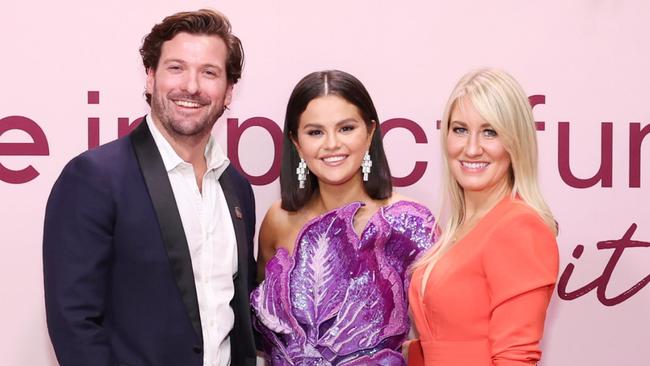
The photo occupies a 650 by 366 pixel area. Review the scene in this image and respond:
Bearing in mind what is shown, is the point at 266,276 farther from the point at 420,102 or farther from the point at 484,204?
the point at 420,102

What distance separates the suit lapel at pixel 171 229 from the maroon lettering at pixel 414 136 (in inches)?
47.9

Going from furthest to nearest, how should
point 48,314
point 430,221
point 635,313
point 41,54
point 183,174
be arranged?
point 635,313 → point 41,54 → point 430,221 → point 183,174 → point 48,314

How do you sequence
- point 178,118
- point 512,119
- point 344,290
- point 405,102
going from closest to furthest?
point 512,119
point 178,118
point 344,290
point 405,102

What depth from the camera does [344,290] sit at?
2.54 meters

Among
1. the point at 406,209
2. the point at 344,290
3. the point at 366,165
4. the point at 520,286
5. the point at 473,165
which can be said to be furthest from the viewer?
the point at 366,165

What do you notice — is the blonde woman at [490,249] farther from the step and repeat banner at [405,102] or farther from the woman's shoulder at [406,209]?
the step and repeat banner at [405,102]

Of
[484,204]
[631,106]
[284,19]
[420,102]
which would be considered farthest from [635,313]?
[284,19]

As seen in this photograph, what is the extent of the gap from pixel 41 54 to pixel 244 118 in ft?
2.77

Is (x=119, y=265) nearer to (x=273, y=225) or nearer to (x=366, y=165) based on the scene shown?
(x=273, y=225)

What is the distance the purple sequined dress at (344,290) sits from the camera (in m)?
2.51

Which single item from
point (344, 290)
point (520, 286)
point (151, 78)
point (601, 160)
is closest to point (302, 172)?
point (344, 290)

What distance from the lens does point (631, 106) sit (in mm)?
3406

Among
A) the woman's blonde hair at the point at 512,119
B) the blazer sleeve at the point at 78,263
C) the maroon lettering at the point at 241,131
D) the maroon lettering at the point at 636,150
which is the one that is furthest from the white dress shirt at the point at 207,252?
the maroon lettering at the point at 636,150

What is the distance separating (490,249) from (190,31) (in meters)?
1.14
